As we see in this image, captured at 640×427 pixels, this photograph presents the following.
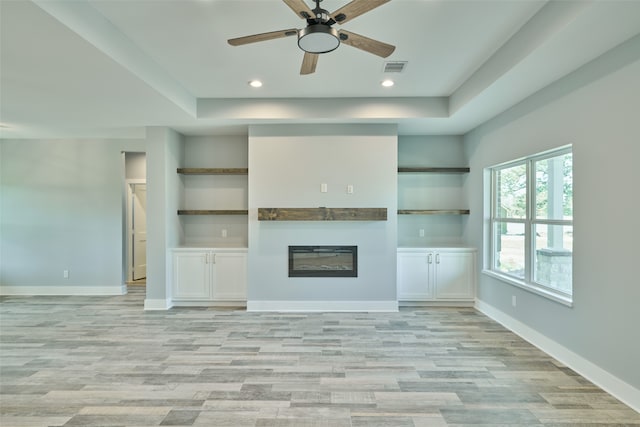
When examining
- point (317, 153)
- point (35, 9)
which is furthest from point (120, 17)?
point (317, 153)

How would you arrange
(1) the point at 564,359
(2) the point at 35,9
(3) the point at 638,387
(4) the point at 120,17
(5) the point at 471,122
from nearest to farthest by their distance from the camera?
(2) the point at 35,9
(3) the point at 638,387
(4) the point at 120,17
(1) the point at 564,359
(5) the point at 471,122

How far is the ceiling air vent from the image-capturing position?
3.29 m

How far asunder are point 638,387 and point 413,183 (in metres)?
3.54

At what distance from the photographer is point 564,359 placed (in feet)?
9.91

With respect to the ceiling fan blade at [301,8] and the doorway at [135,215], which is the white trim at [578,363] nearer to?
the ceiling fan blade at [301,8]

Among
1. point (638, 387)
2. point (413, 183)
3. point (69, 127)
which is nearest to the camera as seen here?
point (638, 387)

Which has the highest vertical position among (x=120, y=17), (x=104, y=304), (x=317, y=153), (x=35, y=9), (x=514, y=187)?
(x=120, y=17)

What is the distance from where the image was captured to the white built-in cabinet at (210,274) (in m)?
4.89

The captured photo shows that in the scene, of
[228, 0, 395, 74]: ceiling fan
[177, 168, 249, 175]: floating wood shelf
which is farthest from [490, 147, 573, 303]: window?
[177, 168, 249, 175]: floating wood shelf

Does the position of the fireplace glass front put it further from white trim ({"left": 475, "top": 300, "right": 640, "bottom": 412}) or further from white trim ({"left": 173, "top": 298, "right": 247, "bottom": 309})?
white trim ({"left": 475, "top": 300, "right": 640, "bottom": 412})

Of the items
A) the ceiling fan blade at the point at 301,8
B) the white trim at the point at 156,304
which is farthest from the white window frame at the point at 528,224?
the white trim at the point at 156,304

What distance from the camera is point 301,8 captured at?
1.87m

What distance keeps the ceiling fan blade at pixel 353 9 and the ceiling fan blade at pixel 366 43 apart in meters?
0.12

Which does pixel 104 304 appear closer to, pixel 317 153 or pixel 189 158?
pixel 189 158
